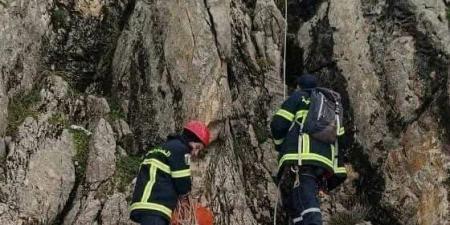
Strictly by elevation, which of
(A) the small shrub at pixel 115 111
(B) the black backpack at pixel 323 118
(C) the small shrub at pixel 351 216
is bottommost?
(C) the small shrub at pixel 351 216

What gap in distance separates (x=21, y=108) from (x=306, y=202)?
5276 millimetres

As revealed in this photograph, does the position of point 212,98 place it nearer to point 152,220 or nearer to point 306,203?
point 306,203

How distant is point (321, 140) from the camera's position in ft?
30.6

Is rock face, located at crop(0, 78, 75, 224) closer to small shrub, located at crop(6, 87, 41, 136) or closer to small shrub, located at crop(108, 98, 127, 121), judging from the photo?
small shrub, located at crop(6, 87, 41, 136)

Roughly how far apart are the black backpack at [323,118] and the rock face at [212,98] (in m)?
1.82

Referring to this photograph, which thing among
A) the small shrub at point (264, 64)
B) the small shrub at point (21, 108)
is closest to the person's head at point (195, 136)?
the small shrub at point (21, 108)

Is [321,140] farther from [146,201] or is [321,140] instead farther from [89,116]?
[89,116]

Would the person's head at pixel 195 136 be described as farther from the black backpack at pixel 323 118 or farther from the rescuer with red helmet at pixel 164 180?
the black backpack at pixel 323 118

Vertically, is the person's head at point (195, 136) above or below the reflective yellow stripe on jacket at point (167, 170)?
above

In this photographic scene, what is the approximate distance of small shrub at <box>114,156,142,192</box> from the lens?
10469 millimetres

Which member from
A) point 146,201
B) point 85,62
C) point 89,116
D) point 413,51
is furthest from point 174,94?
point 413,51

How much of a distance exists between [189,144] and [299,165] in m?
1.74

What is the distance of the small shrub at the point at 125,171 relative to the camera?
412 inches

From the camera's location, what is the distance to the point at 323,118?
9398 mm
